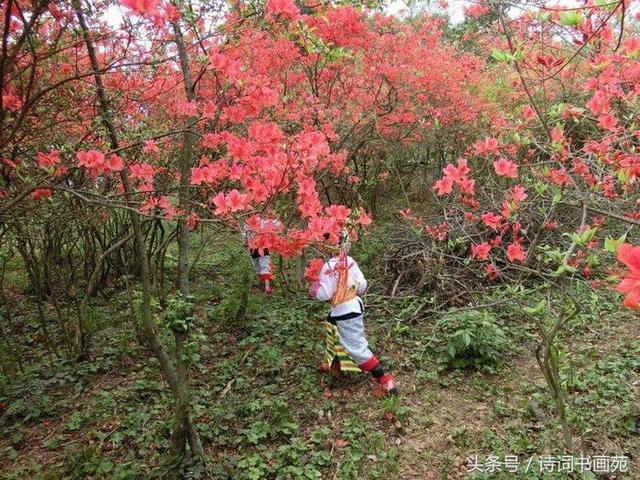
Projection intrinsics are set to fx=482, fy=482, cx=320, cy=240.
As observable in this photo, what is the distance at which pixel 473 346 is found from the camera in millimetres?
4316

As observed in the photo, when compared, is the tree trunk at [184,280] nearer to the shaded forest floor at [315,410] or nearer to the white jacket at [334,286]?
the shaded forest floor at [315,410]

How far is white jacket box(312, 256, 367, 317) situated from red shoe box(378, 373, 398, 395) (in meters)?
0.61

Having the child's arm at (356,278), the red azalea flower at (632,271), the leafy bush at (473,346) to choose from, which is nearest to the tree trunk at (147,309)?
the child's arm at (356,278)

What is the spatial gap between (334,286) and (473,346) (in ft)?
4.80

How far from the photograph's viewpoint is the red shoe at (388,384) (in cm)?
400

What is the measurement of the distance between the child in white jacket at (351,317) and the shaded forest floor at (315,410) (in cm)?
23

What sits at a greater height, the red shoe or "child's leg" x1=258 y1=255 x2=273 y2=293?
"child's leg" x1=258 y1=255 x2=273 y2=293

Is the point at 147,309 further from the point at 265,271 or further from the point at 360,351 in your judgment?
the point at 265,271

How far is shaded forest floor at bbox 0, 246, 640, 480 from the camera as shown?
3.28 m

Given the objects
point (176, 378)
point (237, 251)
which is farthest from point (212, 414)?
point (237, 251)

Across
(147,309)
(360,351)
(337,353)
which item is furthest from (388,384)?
(147,309)

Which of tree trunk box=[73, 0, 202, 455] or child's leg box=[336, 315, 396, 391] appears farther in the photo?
child's leg box=[336, 315, 396, 391]

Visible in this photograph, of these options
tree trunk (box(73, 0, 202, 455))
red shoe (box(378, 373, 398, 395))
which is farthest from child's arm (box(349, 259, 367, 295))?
tree trunk (box(73, 0, 202, 455))

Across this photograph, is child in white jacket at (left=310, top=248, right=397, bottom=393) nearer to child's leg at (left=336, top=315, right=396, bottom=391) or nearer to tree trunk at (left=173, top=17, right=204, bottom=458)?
child's leg at (left=336, top=315, right=396, bottom=391)
